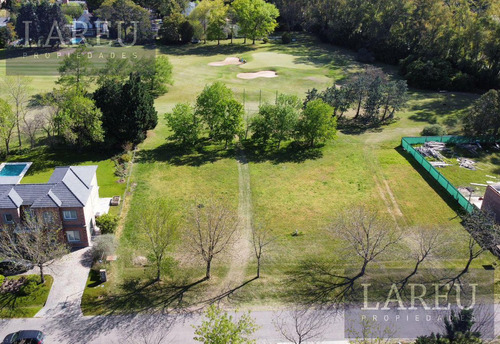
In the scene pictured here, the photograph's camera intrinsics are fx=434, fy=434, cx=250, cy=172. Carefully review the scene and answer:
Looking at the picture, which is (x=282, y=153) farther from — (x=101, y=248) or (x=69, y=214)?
(x=69, y=214)

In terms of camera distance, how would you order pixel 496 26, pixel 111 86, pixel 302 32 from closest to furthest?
pixel 111 86 < pixel 496 26 < pixel 302 32

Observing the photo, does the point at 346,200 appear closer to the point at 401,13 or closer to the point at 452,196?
the point at 452,196

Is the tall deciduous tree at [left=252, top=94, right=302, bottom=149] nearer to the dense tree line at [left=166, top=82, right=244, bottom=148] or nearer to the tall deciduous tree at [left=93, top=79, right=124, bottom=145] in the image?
the dense tree line at [left=166, top=82, right=244, bottom=148]

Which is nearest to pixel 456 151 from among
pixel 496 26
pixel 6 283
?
pixel 496 26

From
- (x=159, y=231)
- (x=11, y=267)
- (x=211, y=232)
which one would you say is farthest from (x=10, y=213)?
(x=211, y=232)

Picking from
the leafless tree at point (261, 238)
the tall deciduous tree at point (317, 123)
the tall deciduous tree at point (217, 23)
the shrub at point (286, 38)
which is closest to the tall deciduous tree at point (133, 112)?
the tall deciduous tree at point (317, 123)

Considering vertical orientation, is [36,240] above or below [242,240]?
above
